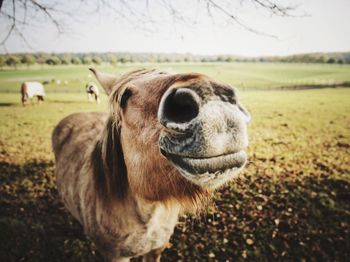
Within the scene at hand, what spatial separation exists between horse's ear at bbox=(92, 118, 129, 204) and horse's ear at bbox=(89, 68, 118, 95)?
0.39m

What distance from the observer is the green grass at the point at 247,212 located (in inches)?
174

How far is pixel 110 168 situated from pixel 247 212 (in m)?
4.31

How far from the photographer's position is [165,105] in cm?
117

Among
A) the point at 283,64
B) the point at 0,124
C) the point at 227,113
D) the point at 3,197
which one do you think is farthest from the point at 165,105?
the point at 283,64

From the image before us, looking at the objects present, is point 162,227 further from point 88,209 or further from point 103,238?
point 88,209

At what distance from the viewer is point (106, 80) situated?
2.46 metres

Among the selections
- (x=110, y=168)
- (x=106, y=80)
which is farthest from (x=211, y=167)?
(x=106, y=80)

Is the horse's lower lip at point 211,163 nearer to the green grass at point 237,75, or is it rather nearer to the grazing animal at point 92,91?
the grazing animal at point 92,91

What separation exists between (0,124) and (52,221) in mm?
11018

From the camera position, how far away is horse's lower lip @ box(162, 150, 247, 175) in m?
1.17

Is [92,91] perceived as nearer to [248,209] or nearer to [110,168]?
[248,209]

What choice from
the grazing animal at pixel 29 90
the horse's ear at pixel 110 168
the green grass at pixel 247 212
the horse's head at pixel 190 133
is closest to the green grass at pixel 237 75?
the grazing animal at pixel 29 90

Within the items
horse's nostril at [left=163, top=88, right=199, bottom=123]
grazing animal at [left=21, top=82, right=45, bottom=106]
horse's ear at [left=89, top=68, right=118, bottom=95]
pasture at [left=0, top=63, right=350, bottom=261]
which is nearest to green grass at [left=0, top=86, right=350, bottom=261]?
pasture at [left=0, top=63, right=350, bottom=261]

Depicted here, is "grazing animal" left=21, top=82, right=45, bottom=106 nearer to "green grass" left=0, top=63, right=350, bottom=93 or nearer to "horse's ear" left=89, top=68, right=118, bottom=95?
"green grass" left=0, top=63, right=350, bottom=93
